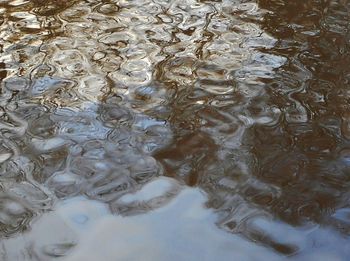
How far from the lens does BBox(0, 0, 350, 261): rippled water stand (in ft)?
4.59

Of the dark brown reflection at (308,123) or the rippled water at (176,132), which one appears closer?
the rippled water at (176,132)

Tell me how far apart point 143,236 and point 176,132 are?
45cm

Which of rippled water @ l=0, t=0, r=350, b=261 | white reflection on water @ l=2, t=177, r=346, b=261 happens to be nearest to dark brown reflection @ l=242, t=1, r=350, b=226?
rippled water @ l=0, t=0, r=350, b=261

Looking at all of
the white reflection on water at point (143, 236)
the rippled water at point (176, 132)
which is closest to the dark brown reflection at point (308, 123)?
the rippled water at point (176, 132)

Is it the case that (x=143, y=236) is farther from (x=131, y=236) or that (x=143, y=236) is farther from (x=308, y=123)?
(x=308, y=123)

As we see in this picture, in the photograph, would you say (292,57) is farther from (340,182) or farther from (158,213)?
(158,213)

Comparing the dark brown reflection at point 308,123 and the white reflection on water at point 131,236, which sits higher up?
the dark brown reflection at point 308,123

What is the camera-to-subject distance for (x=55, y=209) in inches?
58.2

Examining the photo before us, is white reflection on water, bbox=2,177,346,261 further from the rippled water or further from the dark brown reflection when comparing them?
the dark brown reflection

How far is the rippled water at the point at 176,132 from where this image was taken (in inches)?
55.1

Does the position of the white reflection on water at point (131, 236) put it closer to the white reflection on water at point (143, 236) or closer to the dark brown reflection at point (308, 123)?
the white reflection on water at point (143, 236)

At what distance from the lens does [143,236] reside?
1.40 meters

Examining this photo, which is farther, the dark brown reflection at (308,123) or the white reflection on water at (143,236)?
the dark brown reflection at (308,123)

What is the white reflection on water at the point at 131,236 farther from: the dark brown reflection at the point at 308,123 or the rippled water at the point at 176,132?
the dark brown reflection at the point at 308,123
